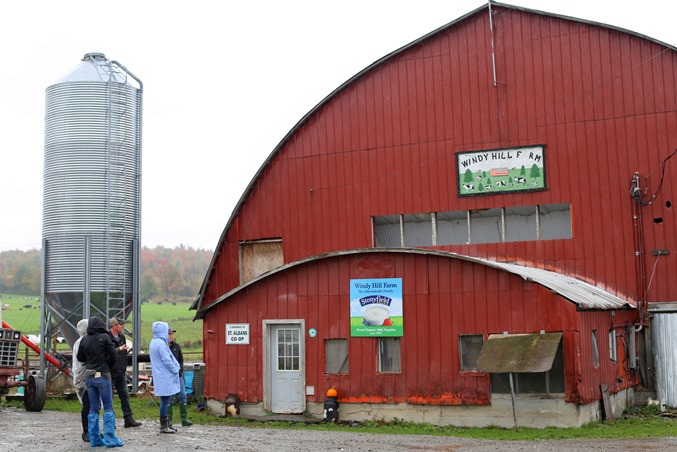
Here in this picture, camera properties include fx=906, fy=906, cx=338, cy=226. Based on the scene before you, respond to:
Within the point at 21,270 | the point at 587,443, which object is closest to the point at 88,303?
the point at 587,443

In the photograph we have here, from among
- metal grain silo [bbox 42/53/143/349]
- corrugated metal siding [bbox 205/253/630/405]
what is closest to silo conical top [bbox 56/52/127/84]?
metal grain silo [bbox 42/53/143/349]

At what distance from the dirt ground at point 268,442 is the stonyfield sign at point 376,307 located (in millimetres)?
3097

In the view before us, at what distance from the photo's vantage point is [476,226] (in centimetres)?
2331

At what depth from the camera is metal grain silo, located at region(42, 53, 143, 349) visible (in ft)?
81.9

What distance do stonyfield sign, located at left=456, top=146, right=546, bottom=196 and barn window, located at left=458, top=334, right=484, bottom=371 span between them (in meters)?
5.90

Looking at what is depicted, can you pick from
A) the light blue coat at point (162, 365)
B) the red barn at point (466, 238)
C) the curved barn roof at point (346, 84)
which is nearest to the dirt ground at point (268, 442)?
the light blue coat at point (162, 365)

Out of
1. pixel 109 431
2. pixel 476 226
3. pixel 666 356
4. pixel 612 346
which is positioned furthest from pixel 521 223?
pixel 109 431

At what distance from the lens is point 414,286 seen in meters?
18.8

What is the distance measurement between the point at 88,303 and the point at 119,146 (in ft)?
14.9

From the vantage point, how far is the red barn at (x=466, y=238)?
1791cm

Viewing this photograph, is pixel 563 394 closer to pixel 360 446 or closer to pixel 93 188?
pixel 360 446

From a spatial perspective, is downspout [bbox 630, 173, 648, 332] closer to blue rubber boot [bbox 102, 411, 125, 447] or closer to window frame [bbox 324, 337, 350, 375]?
window frame [bbox 324, 337, 350, 375]

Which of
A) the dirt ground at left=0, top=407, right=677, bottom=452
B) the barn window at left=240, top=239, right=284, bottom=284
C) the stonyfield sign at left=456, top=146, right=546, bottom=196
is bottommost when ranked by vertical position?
the dirt ground at left=0, top=407, right=677, bottom=452

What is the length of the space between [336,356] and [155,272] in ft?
286
